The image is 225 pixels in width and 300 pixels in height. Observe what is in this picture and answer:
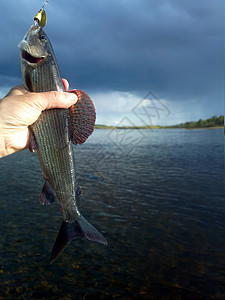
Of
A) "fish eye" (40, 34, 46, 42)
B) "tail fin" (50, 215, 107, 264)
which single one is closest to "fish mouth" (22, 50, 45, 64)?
"fish eye" (40, 34, 46, 42)

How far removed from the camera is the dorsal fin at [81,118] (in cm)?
355

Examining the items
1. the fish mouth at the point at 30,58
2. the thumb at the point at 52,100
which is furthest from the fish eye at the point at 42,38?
the thumb at the point at 52,100

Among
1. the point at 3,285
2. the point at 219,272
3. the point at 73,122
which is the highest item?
the point at 73,122

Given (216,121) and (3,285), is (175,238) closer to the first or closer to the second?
(3,285)

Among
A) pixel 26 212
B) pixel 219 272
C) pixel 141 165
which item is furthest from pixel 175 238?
pixel 141 165

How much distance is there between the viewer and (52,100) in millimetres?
3252

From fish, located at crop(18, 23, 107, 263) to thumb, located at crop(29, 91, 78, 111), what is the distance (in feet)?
0.34

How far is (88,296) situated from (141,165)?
1938 cm

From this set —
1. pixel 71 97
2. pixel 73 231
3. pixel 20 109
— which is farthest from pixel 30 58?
pixel 73 231

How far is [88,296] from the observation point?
683cm

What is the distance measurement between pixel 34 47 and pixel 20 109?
3.43 feet

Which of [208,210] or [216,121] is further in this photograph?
[216,121]

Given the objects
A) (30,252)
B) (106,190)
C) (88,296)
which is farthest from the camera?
(106,190)

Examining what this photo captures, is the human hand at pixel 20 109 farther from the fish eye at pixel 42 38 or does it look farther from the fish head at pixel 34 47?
the fish eye at pixel 42 38
